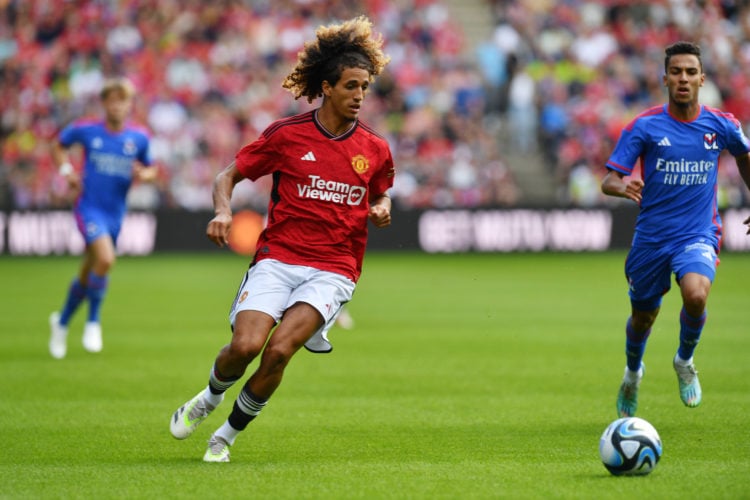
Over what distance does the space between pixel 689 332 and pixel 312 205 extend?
3013mm

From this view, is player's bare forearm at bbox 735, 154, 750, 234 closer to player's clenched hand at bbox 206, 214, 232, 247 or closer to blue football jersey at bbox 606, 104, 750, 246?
blue football jersey at bbox 606, 104, 750, 246

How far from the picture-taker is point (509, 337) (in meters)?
15.2

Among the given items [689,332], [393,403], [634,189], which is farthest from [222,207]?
[689,332]

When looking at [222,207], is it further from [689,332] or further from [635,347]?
[689,332]

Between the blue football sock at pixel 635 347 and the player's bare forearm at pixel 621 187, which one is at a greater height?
the player's bare forearm at pixel 621 187

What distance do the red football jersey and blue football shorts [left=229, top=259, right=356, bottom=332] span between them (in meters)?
0.07

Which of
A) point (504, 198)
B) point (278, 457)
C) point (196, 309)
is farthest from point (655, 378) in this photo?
point (504, 198)

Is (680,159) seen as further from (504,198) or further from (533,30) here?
(533,30)

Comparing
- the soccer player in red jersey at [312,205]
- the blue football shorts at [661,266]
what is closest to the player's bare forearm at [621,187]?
the blue football shorts at [661,266]

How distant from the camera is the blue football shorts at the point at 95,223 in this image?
44.7ft

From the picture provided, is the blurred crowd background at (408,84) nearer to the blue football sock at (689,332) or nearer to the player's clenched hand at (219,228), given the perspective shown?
the blue football sock at (689,332)

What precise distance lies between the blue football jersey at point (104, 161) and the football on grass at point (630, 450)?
26.6ft

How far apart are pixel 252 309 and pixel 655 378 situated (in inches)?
211

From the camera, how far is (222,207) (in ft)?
25.2
